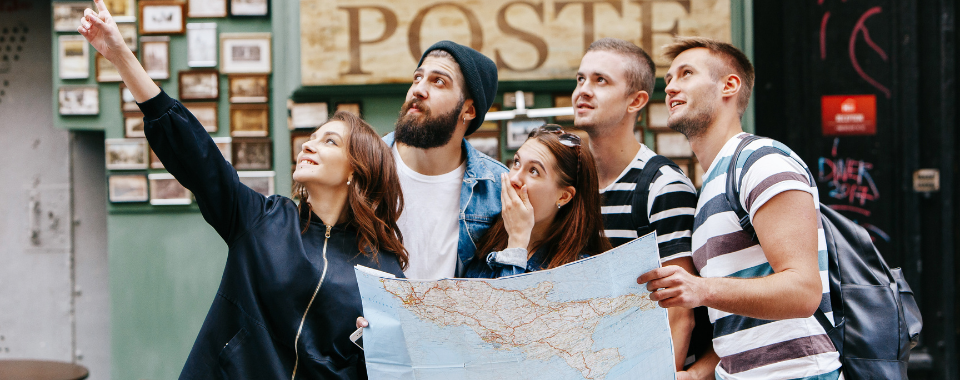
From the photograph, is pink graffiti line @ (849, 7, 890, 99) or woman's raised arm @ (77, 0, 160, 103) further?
pink graffiti line @ (849, 7, 890, 99)

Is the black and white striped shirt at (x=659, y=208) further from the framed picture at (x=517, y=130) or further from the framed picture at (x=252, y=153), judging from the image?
the framed picture at (x=252, y=153)

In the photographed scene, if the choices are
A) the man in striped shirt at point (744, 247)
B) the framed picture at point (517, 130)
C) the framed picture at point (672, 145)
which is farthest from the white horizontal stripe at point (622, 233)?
the framed picture at point (672, 145)

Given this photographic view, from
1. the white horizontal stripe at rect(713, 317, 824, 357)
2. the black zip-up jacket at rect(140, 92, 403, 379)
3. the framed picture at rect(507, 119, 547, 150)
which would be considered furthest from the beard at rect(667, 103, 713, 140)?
the framed picture at rect(507, 119, 547, 150)

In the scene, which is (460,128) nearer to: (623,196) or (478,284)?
(623,196)

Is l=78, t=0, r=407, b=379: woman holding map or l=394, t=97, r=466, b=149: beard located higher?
l=394, t=97, r=466, b=149: beard

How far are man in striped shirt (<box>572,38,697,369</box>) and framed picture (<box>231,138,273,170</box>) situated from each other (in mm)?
3068

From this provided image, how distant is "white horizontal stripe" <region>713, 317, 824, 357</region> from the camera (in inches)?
73.9

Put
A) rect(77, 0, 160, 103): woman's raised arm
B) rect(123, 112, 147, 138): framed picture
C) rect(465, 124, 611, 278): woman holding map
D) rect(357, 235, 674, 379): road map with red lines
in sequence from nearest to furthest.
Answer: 1. rect(357, 235, 674, 379): road map with red lines
2. rect(77, 0, 160, 103): woman's raised arm
3. rect(465, 124, 611, 278): woman holding map
4. rect(123, 112, 147, 138): framed picture

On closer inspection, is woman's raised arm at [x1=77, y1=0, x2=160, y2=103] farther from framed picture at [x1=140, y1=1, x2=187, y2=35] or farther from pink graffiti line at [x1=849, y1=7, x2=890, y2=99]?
pink graffiti line at [x1=849, y1=7, x2=890, y2=99]

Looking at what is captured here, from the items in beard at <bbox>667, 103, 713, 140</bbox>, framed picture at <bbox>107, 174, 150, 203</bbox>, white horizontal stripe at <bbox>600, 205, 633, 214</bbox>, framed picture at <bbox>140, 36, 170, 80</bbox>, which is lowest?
white horizontal stripe at <bbox>600, 205, 633, 214</bbox>

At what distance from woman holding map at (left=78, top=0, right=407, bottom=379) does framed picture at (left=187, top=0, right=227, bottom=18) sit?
339 centimetres

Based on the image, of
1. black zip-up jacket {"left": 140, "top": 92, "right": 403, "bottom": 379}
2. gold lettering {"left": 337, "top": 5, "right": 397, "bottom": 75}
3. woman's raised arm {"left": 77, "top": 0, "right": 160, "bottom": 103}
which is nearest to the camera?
woman's raised arm {"left": 77, "top": 0, "right": 160, "bottom": 103}

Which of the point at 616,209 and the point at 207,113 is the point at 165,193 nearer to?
the point at 207,113

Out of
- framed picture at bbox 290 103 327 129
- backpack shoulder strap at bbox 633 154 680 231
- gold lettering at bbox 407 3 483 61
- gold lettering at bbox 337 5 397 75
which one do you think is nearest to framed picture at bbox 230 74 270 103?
framed picture at bbox 290 103 327 129
